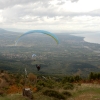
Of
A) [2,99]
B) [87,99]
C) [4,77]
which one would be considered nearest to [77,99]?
[87,99]

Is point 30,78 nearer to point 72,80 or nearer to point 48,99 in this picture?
point 72,80

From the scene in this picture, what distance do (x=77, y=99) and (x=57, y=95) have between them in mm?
2186

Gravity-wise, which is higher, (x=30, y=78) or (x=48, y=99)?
(x=48, y=99)

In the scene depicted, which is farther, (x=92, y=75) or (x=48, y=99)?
(x=92, y=75)

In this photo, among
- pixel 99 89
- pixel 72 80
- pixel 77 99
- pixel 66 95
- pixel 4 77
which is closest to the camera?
pixel 77 99

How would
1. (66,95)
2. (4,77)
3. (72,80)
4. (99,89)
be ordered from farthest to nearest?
1. (72,80)
2. (4,77)
3. (99,89)
4. (66,95)

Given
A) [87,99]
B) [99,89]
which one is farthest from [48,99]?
[99,89]

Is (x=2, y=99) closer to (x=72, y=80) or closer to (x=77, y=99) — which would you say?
(x=77, y=99)

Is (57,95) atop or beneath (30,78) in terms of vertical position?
atop

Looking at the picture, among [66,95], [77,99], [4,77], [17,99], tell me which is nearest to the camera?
[17,99]

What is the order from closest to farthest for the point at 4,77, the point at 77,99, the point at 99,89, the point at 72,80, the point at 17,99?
the point at 17,99
the point at 77,99
the point at 99,89
the point at 4,77
the point at 72,80

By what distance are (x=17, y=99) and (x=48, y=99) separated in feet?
10.3

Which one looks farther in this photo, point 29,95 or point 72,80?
point 72,80

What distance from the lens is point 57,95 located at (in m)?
18.6
